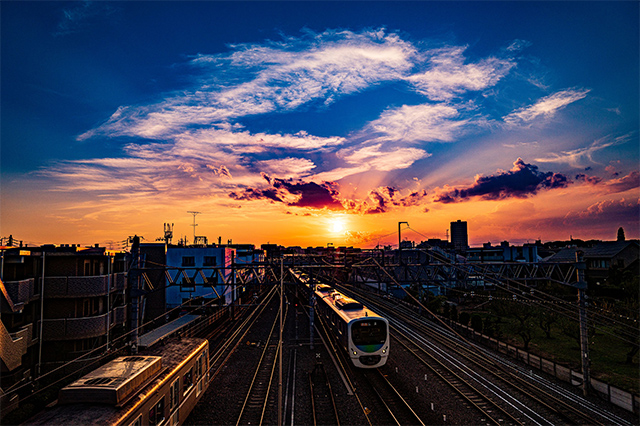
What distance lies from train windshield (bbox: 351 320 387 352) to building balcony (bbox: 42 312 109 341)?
1771 cm

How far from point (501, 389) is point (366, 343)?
7266 millimetres

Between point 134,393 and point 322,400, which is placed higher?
point 134,393

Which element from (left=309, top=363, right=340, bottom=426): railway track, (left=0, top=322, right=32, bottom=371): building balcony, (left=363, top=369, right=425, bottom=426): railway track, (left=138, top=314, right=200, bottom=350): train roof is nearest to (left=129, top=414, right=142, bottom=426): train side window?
(left=309, top=363, right=340, bottom=426): railway track

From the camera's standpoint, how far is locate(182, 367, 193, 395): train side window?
1400cm

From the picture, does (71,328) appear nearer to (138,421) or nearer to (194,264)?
(138,421)

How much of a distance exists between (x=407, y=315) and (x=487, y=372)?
2177cm

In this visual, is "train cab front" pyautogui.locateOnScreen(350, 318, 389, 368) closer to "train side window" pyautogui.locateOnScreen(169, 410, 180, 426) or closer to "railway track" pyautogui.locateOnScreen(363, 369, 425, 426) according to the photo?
"railway track" pyautogui.locateOnScreen(363, 369, 425, 426)

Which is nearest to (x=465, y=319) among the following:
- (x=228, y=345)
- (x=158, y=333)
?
(x=228, y=345)

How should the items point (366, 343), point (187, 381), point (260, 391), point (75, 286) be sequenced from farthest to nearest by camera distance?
1. point (75, 286)
2. point (366, 343)
3. point (260, 391)
4. point (187, 381)

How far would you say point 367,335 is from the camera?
19.6m

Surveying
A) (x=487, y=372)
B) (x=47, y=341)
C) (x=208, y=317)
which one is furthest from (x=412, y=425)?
(x=208, y=317)

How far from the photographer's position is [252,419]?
15453mm

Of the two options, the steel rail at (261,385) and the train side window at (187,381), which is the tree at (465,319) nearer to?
the steel rail at (261,385)

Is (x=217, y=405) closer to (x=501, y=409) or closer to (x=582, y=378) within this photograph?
(x=501, y=409)
